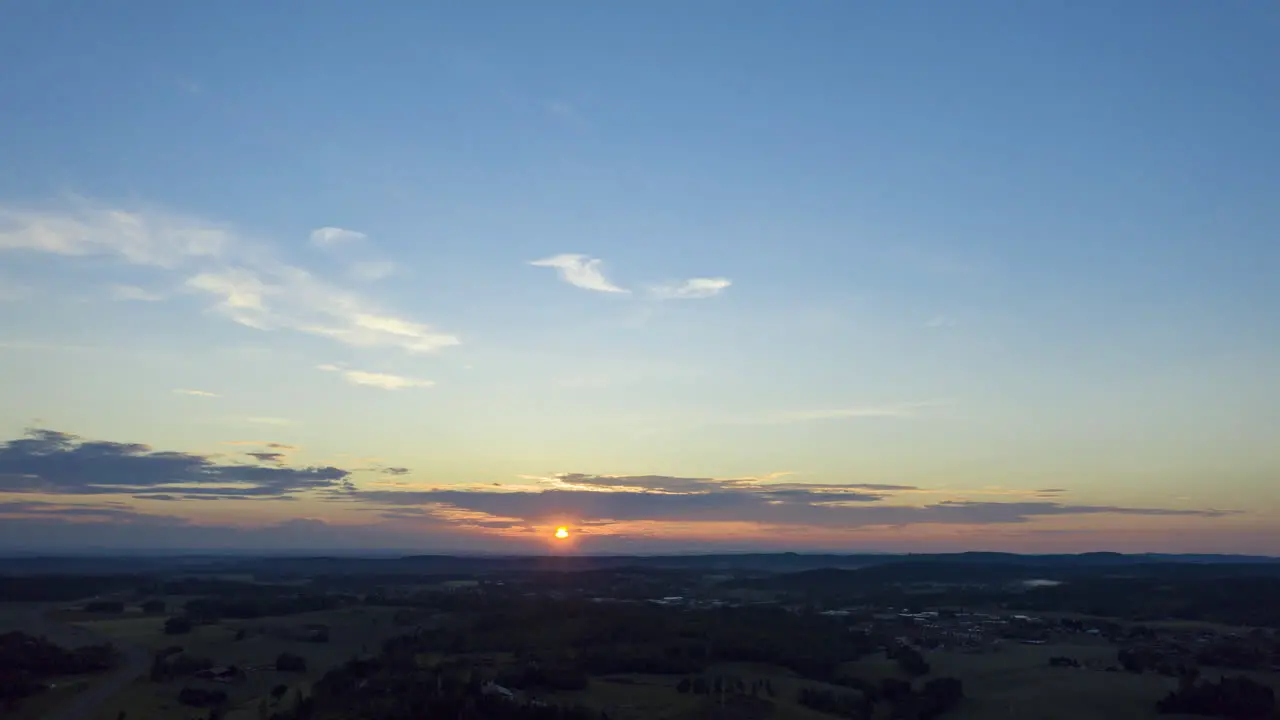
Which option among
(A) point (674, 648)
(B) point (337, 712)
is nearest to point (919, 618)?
(A) point (674, 648)

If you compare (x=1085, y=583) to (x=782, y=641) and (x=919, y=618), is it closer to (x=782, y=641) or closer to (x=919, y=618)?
(x=919, y=618)

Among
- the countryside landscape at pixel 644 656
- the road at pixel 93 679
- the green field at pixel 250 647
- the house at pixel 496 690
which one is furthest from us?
the green field at pixel 250 647

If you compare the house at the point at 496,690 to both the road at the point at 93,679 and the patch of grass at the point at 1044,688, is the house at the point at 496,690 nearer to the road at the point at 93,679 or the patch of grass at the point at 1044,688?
the road at the point at 93,679

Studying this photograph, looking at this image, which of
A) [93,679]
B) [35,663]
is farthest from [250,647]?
[93,679]

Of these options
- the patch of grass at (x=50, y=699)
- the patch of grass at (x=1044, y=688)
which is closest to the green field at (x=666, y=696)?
the patch of grass at (x=1044, y=688)

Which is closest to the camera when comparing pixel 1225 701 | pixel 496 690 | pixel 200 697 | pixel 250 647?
pixel 496 690

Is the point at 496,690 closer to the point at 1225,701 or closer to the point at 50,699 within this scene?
the point at 50,699

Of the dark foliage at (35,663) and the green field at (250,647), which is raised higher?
the dark foliage at (35,663)
